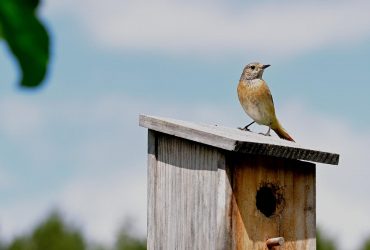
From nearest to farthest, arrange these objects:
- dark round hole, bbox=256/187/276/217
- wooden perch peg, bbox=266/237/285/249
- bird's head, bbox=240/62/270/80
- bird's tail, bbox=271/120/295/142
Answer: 1. wooden perch peg, bbox=266/237/285/249
2. dark round hole, bbox=256/187/276/217
3. bird's tail, bbox=271/120/295/142
4. bird's head, bbox=240/62/270/80

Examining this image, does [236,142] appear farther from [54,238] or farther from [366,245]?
[54,238]

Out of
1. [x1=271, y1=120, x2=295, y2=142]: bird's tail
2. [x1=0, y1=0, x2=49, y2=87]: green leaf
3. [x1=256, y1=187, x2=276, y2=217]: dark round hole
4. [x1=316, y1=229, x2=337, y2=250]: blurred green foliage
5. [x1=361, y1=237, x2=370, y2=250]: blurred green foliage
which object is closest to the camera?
[x1=0, y1=0, x2=49, y2=87]: green leaf

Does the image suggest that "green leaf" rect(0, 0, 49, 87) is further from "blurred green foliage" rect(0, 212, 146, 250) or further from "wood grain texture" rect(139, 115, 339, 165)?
"blurred green foliage" rect(0, 212, 146, 250)

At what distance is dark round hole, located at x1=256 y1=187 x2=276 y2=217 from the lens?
13.8ft

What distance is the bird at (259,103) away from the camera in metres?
5.86

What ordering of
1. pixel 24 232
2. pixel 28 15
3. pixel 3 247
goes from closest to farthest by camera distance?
pixel 28 15
pixel 3 247
pixel 24 232

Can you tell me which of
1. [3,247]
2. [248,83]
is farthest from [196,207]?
[3,247]

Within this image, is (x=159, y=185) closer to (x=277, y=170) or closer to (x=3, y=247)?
(x=277, y=170)

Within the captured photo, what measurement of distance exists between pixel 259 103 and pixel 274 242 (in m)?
1.96

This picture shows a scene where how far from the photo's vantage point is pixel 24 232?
26.4 meters

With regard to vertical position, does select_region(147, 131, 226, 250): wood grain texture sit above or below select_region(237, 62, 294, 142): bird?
below

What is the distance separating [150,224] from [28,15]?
4.23 meters

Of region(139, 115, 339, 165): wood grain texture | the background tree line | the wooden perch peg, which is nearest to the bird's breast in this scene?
region(139, 115, 339, 165): wood grain texture

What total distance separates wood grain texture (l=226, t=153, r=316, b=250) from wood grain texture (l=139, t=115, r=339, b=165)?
9 centimetres
